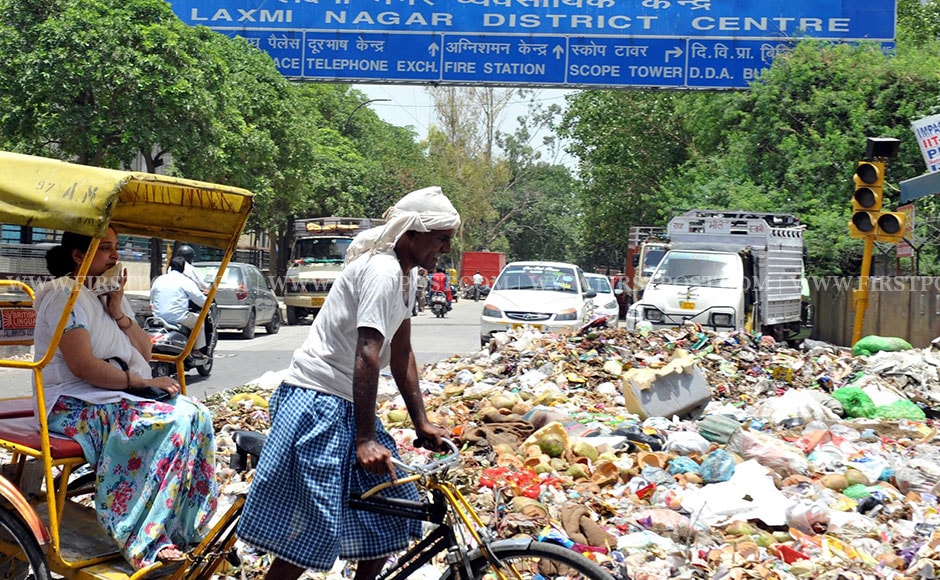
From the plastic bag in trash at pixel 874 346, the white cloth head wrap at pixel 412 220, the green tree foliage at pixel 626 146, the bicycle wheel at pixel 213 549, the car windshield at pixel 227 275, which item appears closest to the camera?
the white cloth head wrap at pixel 412 220

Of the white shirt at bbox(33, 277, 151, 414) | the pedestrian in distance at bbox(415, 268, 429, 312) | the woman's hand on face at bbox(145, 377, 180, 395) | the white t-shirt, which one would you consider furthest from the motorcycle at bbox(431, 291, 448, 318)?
the white t-shirt

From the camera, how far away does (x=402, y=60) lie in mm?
22016

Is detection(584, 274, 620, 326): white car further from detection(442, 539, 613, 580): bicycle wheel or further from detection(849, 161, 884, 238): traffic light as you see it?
detection(442, 539, 613, 580): bicycle wheel

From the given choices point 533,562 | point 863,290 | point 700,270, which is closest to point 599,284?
point 700,270

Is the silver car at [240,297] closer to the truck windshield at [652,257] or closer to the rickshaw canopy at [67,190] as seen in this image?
the truck windshield at [652,257]

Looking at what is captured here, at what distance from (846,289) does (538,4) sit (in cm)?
905

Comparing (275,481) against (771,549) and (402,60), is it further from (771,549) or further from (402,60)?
(402,60)

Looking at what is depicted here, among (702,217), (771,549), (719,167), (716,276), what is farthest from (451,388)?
(719,167)

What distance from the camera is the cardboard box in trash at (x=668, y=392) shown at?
9.11 m

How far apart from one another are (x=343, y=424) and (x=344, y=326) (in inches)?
13.4

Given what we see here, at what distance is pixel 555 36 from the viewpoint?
72.0ft

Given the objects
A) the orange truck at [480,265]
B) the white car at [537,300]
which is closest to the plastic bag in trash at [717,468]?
the white car at [537,300]

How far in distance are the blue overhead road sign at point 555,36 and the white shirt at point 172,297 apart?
37.1 ft

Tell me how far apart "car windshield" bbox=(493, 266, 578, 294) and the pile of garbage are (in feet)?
19.9
